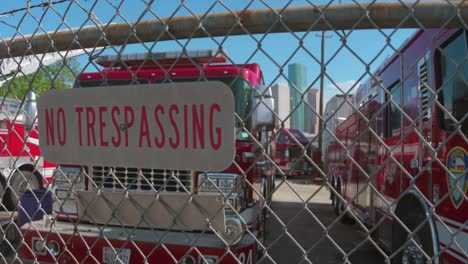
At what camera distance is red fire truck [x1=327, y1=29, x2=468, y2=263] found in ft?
6.42

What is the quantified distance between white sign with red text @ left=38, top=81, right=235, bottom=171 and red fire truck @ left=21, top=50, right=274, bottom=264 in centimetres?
23

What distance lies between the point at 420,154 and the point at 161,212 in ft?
8.84

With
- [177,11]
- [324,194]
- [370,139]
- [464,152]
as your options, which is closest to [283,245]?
[370,139]

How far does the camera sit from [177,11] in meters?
1.75

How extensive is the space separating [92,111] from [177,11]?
58 cm

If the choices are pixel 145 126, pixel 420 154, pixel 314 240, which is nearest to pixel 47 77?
pixel 145 126

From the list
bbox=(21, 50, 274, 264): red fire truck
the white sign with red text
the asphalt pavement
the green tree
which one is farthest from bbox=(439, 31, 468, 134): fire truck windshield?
the green tree

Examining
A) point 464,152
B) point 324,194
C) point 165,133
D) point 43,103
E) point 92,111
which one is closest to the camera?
point 165,133

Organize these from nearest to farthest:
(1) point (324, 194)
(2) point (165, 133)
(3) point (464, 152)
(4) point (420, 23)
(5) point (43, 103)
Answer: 1. (4) point (420, 23)
2. (2) point (165, 133)
3. (5) point (43, 103)
4. (3) point (464, 152)
5. (1) point (324, 194)

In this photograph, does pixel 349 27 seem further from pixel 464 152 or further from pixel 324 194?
pixel 324 194

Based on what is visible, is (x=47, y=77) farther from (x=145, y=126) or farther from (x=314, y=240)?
(x=314, y=240)

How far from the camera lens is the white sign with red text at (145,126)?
1606mm

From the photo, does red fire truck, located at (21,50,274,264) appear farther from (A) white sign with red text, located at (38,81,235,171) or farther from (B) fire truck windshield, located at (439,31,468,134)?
(B) fire truck windshield, located at (439,31,468,134)

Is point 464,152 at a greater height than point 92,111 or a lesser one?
lesser
